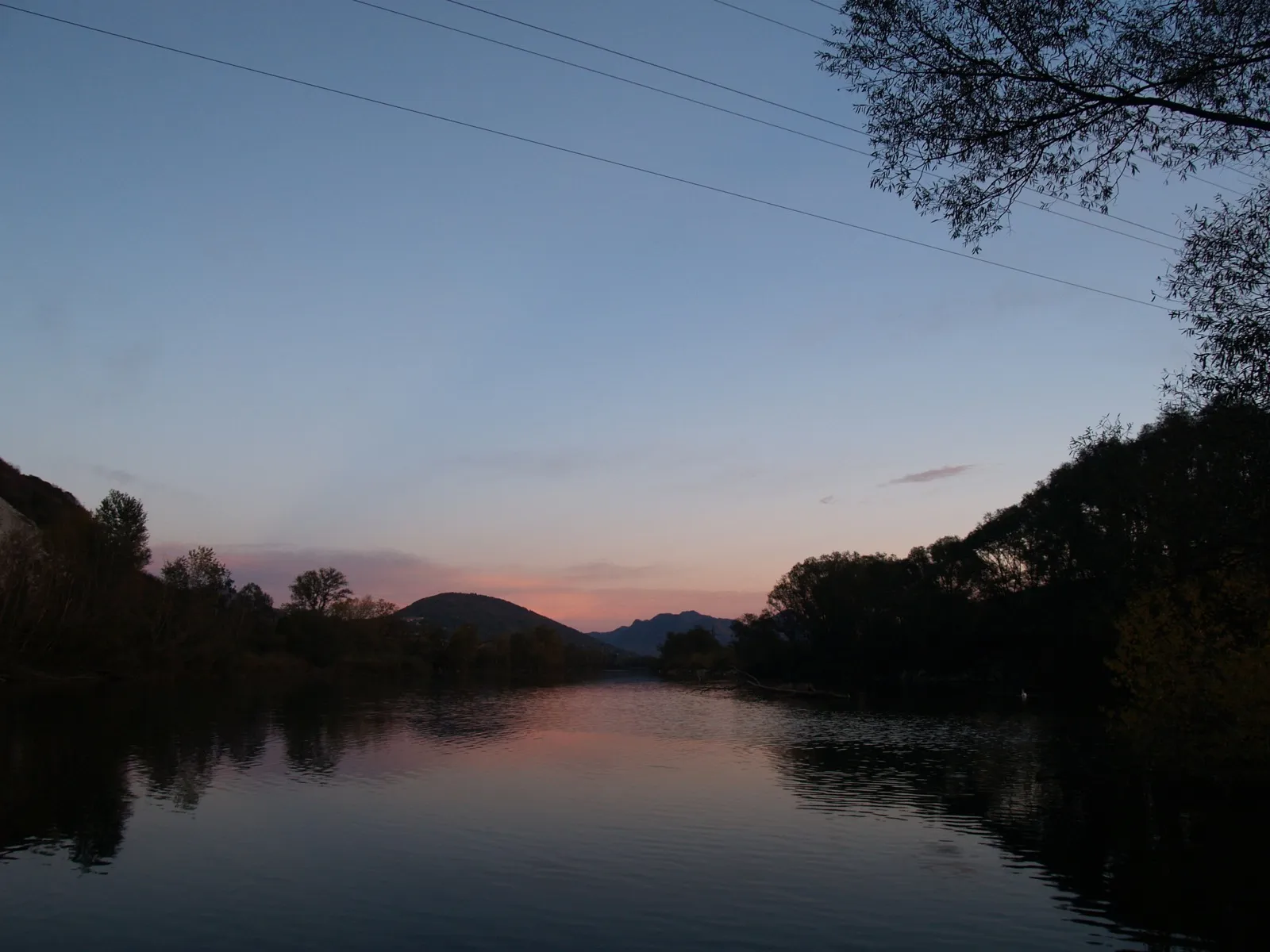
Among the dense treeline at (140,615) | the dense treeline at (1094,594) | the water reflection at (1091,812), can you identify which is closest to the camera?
the dense treeline at (1094,594)

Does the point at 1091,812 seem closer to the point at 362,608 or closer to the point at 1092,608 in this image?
the point at 1092,608

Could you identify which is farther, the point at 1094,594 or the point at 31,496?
the point at 31,496

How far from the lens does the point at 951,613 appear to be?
267 ft

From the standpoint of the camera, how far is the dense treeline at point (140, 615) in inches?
2405

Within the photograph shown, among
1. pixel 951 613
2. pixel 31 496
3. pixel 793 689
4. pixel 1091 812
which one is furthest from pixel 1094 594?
pixel 31 496

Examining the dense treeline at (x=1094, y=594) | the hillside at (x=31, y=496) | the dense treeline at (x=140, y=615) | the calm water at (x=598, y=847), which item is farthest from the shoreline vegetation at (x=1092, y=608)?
the hillside at (x=31, y=496)

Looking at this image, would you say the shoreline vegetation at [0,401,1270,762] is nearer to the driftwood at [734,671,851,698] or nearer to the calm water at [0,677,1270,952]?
the driftwood at [734,671,851,698]

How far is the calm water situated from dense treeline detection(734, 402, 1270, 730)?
162 inches

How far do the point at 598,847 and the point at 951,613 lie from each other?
70.9 meters

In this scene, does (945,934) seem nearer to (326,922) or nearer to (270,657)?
(326,922)

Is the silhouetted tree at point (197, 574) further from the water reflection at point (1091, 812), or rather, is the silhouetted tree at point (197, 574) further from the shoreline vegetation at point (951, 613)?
the water reflection at point (1091, 812)

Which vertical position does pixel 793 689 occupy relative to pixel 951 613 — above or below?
below

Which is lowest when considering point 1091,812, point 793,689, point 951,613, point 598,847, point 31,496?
point 793,689

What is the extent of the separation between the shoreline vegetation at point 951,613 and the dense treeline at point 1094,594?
0.25ft
